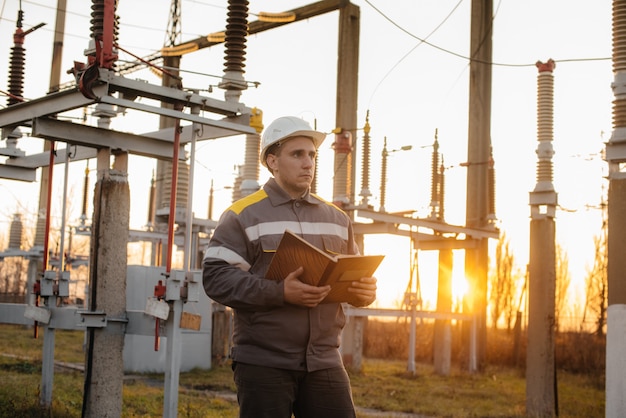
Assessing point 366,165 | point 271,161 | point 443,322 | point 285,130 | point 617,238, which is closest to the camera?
point 285,130

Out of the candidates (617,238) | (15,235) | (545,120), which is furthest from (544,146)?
(15,235)

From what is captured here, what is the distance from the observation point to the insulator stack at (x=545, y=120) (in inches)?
352

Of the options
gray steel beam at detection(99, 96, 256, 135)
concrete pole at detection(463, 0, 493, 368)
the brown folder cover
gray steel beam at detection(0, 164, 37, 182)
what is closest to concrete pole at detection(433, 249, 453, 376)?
concrete pole at detection(463, 0, 493, 368)

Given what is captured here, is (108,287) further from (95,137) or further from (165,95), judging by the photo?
(165,95)

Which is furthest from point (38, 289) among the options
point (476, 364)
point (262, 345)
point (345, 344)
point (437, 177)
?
point (476, 364)

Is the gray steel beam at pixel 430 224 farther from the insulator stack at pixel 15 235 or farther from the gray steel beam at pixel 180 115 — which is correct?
the insulator stack at pixel 15 235

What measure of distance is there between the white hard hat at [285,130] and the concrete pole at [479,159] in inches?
454

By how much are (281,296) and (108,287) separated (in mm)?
3466

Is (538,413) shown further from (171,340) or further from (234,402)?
(171,340)

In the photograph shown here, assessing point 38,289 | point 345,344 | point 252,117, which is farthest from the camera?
point 345,344

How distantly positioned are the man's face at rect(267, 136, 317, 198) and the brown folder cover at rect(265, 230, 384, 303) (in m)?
0.43

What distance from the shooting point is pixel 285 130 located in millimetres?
3570

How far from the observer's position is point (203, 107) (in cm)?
612

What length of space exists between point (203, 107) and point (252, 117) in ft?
1.45
